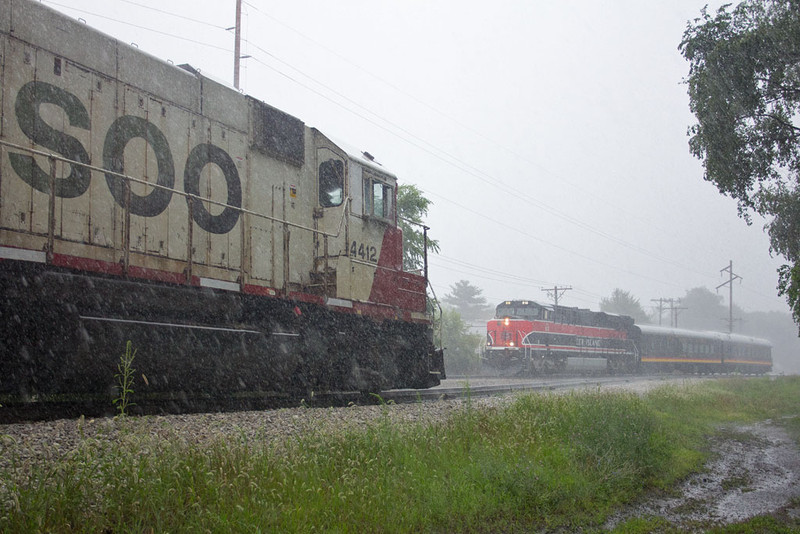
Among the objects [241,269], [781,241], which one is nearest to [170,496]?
[241,269]

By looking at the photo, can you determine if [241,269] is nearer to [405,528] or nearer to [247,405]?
[247,405]

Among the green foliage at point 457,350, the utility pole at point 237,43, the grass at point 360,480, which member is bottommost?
the green foliage at point 457,350

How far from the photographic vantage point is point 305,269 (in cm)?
1016

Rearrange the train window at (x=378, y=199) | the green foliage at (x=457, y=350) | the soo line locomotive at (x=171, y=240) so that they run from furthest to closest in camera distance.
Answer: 1. the green foliage at (x=457, y=350)
2. the train window at (x=378, y=199)
3. the soo line locomotive at (x=171, y=240)

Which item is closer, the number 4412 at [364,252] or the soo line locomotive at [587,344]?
the number 4412 at [364,252]

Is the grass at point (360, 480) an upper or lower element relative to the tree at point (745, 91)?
lower

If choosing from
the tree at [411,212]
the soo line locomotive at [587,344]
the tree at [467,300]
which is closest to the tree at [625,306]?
the tree at [467,300]

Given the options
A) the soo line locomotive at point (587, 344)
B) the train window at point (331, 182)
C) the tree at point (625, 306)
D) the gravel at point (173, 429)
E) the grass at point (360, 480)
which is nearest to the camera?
the grass at point (360, 480)

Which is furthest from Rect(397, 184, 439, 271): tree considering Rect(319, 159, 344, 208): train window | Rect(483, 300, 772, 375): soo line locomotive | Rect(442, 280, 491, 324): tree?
Rect(442, 280, 491, 324): tree

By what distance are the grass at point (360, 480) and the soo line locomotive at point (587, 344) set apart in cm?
1929

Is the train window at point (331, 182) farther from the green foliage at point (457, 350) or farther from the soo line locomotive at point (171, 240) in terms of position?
the green foliage at point (457, 350)

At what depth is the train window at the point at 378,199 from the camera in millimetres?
11422

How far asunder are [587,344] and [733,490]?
24539 mm

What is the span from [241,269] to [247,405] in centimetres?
189
